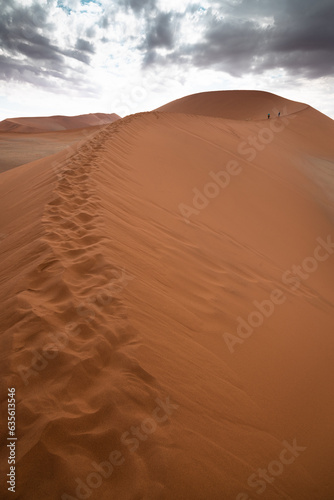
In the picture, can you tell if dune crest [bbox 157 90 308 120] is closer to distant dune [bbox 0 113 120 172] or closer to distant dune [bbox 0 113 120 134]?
distant dune [bbox 0 113 120 172]

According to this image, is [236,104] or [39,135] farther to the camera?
[236,104]

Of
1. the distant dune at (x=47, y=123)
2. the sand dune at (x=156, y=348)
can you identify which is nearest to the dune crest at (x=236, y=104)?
the distant dune at (x=47, y=123)

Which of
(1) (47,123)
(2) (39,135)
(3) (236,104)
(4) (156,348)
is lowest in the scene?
(4) (156,348)

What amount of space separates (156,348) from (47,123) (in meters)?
61.5

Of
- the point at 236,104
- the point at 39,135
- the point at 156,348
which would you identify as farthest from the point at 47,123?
the point at 156,348

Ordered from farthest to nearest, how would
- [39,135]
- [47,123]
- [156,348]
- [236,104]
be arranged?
1. [47,123]
2. [236,104]
3. [39,135]
4. [156,348]

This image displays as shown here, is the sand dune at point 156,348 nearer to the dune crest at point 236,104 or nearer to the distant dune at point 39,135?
the distant dune at point 39,135

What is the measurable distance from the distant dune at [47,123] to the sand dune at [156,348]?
4605 cm

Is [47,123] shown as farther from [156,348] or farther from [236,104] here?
[156,348]

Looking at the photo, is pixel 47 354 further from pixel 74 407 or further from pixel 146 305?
pixel 146 305

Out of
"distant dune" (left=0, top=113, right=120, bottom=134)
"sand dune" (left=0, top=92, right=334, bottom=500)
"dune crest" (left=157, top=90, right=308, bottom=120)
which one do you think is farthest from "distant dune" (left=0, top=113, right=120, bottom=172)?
"dune crest" (left=157, top=90, right=308, bottom=120)

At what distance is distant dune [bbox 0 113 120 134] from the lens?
145 feet

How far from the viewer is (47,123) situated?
2111 inches

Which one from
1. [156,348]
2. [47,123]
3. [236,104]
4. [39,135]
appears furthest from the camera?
[47,123]
